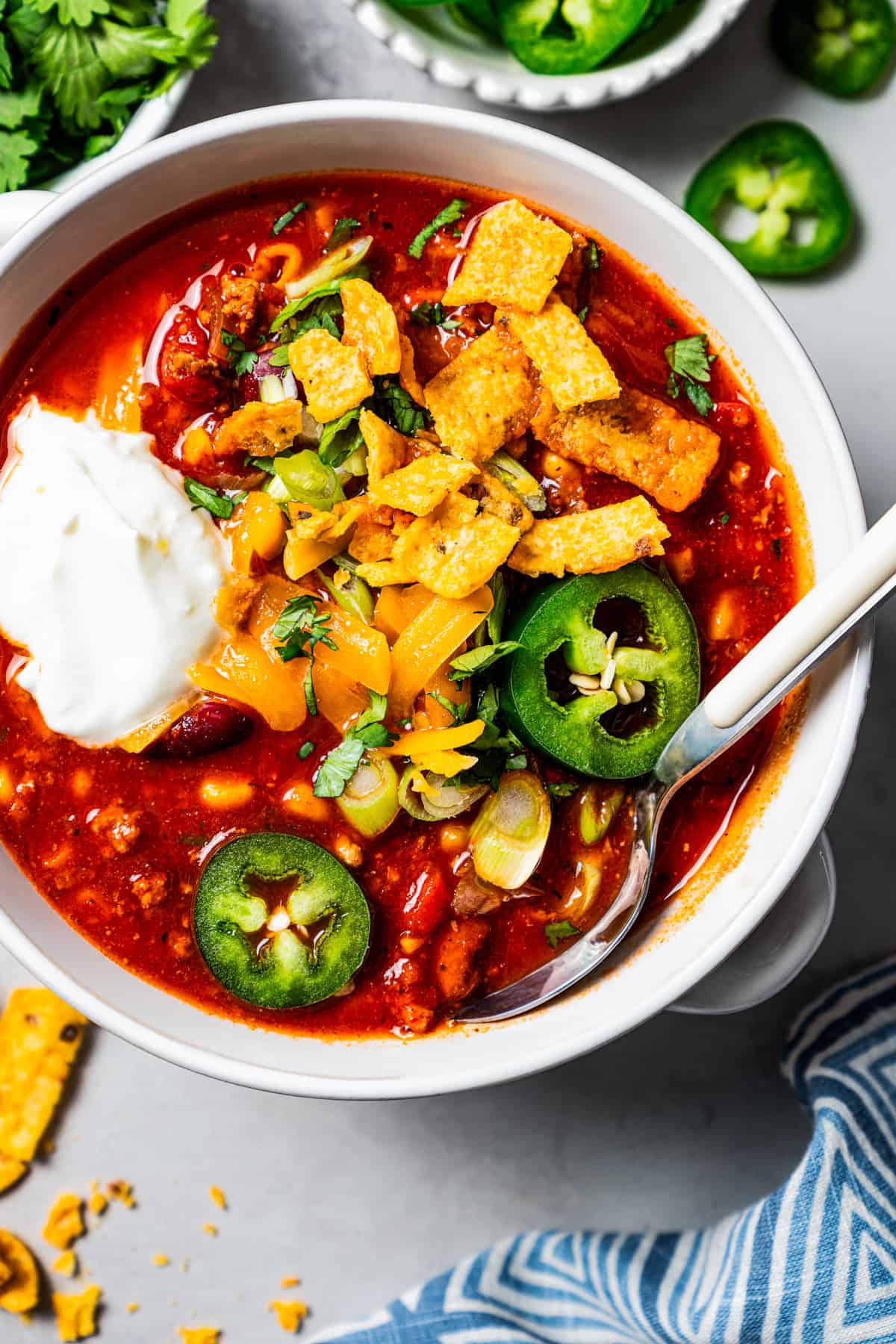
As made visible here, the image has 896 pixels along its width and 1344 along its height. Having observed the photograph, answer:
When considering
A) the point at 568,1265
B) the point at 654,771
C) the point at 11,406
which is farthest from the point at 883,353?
the point at 568,1265

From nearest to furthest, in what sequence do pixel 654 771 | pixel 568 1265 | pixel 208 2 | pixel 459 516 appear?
pixel 459 516
pixel 654 771
pixel 208 2
pixel 568 1265

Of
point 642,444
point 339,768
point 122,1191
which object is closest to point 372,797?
point 339,768

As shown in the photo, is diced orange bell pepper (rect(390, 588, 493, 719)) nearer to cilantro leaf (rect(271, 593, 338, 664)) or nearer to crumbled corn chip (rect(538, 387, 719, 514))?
cilantro leaf (rect(271, 593, 338, 664))

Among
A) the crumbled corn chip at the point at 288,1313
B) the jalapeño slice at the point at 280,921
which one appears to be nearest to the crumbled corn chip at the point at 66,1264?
the crumbled corn chip at the point at 288,1313

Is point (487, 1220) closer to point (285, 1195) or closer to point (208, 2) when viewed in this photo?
point (285, 1195)

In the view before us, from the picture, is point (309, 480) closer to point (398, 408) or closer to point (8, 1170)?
point (398, 408)
